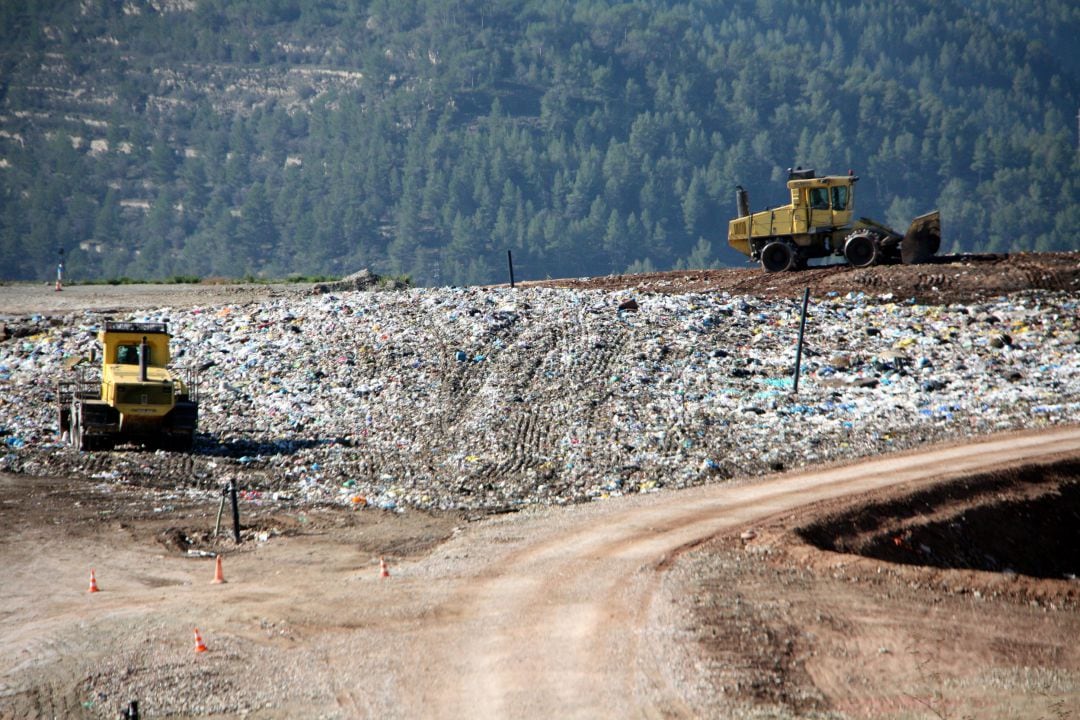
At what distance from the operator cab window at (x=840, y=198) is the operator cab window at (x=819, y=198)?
204 mm

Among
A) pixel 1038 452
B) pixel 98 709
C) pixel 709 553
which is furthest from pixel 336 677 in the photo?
pixel 1038 452

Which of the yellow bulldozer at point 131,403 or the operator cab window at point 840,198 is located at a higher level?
the operator cab window at point 840,198

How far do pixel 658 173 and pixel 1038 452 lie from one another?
4369 inches

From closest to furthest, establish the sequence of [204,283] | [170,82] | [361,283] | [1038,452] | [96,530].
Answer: [96,530] → [1038,452] → [361,283] → [204,283] → [170,82]

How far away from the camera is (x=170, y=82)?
142 m

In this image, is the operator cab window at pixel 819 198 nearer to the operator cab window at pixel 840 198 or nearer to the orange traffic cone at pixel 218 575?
the operator cab window at pixel 840 198

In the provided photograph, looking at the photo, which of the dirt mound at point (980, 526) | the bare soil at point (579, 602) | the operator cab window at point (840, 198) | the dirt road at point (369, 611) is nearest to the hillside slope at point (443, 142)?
the operator cab window at point (840, 198)

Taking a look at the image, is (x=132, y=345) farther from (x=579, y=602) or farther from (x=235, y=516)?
(x=579, y=602)

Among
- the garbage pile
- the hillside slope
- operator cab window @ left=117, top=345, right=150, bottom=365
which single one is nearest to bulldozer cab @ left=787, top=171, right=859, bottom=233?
the garbage pile

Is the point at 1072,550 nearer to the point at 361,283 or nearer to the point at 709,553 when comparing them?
the point at 709,553

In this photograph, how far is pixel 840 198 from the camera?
27.5m

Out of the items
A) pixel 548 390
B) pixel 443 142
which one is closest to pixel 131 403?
pixel 548 390

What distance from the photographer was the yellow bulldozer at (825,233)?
26.7 m

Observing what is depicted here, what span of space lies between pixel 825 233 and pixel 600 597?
1841 cm
